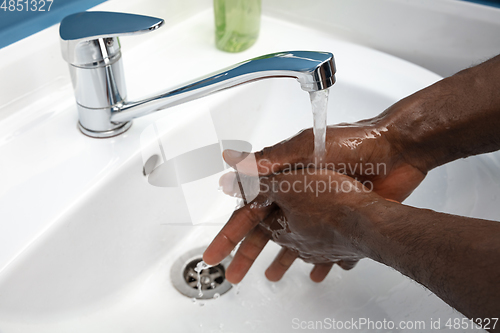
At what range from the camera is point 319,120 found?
416 mm

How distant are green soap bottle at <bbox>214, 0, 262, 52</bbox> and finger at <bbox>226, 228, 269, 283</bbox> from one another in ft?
0.95

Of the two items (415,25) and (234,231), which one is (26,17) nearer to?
(234,231)

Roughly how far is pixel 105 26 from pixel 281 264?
33cm

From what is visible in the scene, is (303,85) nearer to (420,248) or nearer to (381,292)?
(420,248)

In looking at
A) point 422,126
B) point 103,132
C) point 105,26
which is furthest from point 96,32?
point 422,126

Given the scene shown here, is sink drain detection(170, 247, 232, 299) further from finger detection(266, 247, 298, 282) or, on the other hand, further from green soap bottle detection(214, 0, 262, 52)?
green soap bottle detection(214, 0, 262, 52)

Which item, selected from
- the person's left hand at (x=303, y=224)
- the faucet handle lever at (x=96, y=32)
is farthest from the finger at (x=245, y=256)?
the faucet handle lever at (x=96, y=32)

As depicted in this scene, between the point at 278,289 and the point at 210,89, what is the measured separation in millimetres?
270

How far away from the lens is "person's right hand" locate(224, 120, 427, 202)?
1.65ft

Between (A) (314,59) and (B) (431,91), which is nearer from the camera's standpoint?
(A) (314,59)

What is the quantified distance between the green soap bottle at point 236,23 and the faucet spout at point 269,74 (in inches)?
9.4

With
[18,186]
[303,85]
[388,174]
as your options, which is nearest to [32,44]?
[18,186]

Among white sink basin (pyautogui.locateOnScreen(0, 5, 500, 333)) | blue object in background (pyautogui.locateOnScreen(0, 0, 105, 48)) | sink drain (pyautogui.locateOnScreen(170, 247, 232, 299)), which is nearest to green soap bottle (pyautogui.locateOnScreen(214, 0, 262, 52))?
white sink basin (pyautogui.locateOnScreen(0, 5, 500, 333))

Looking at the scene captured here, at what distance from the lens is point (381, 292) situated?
53cm
